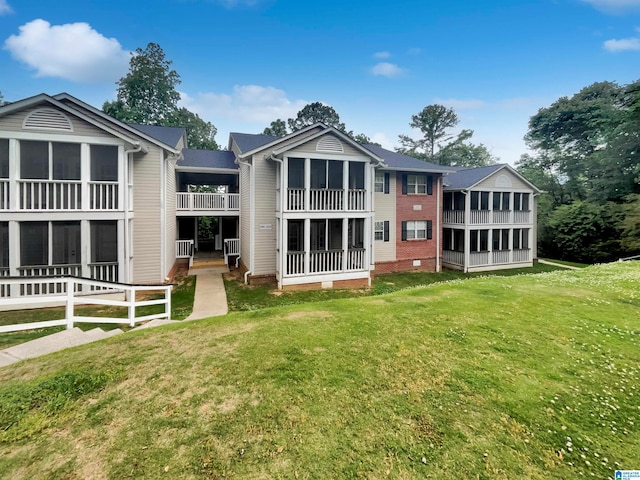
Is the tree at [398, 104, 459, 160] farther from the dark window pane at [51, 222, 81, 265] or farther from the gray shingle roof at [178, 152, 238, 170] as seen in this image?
the dark window pane at [51, 222, 81, 265]

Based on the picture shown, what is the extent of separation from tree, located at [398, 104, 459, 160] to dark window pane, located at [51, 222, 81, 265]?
145ft

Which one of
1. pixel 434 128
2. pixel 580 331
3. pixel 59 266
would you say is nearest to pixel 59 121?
pixel 59 266

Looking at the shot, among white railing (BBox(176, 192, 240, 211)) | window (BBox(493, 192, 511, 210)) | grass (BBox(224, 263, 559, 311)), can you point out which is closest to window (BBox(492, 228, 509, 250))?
window (BBox(493, 192, 511, 210))

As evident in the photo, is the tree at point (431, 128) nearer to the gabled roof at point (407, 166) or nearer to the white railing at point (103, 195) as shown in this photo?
the gabled roof at point (407, 166)

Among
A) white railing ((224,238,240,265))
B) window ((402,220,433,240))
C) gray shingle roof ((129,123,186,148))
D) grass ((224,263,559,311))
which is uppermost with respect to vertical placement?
gray shingle roof ((129,123,186,148))

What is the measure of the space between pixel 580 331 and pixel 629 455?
349 cm

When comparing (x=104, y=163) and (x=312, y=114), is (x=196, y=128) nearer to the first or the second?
(x=312, y=114)

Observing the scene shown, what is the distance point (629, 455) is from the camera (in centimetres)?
295

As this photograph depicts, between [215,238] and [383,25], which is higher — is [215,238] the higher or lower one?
the lower one

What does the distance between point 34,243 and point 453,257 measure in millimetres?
21958

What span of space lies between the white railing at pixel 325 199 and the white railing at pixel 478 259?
11.1 metres

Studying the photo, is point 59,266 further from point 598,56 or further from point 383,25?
point 598,56

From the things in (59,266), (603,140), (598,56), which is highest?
(598,56)

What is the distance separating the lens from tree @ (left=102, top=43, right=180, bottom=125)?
35125 mm
